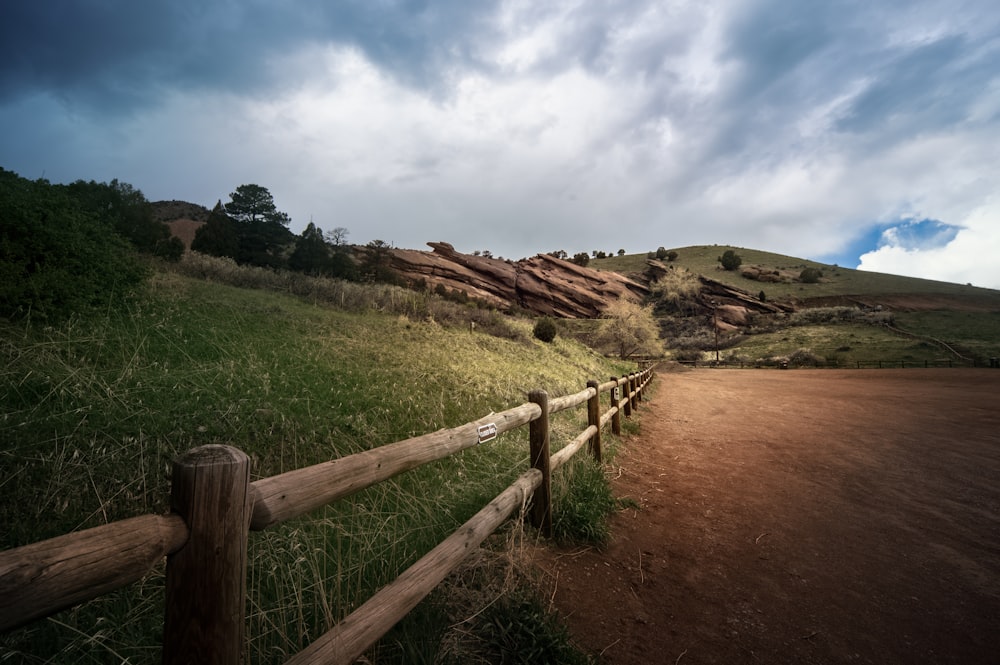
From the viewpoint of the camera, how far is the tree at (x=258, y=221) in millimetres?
37375

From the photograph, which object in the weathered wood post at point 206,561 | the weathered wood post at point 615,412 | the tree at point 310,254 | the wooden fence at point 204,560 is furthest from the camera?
the tree at point 310,254

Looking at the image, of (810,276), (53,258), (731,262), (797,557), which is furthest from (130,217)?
(731,262)

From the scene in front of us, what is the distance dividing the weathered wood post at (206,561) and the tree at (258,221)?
39567 mm

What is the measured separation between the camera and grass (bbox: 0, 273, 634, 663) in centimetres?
249

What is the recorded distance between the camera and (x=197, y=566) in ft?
4.18

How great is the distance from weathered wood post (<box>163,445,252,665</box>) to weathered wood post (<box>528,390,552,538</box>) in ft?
9.74

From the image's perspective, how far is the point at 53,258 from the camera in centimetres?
712

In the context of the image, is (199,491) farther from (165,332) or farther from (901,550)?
(165,332)

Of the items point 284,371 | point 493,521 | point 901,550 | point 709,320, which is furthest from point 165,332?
point 709,320

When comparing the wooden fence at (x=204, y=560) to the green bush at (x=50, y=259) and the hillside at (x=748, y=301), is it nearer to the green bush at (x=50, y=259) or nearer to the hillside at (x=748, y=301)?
the green bush at (x=50, y=259)

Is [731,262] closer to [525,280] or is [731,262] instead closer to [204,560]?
[525,280]

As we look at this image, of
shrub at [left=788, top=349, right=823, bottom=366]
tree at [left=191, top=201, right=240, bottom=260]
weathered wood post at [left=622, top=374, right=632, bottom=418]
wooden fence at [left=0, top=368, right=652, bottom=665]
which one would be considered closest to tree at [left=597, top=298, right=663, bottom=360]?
shrub at [left=788, top=349, right=823, bottom=366]

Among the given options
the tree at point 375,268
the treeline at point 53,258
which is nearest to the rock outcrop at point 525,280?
the tree at point 375,268

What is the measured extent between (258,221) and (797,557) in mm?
44643
